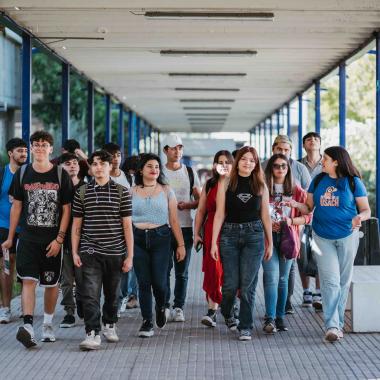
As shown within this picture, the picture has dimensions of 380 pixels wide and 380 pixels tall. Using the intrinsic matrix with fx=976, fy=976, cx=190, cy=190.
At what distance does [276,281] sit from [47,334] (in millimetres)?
2028

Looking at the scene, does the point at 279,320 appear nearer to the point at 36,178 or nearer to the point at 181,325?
the point at 181,325

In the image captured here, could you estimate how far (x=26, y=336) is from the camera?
7.68 meters

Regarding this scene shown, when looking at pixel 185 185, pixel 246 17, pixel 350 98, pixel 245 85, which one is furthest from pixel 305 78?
pixel 350 98

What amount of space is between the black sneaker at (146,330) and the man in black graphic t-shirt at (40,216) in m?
0.90

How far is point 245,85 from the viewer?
21422mm

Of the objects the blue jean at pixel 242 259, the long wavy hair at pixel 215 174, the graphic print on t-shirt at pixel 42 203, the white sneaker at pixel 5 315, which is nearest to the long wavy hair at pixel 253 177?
the blue jean at pixel 242 259

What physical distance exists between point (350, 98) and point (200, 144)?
11.3 meters

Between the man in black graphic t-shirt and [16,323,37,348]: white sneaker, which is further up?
the man in black graphic t-shirt

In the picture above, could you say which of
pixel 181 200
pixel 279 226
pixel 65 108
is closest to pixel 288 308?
pixel 279 226

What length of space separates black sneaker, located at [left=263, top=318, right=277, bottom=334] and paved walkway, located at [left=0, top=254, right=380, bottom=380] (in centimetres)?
9

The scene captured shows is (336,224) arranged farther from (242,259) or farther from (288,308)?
(288,308)

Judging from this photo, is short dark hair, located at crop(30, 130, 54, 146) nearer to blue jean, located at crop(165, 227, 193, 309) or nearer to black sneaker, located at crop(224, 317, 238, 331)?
blue jean, located at crop(165, 227, 193, 309)

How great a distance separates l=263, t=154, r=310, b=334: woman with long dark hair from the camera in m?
8.52

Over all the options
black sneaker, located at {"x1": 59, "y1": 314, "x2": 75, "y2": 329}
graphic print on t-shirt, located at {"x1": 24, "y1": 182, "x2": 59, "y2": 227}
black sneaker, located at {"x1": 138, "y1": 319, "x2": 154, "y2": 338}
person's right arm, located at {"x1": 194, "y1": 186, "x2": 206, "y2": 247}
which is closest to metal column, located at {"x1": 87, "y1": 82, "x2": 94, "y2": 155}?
black sneaker, located at {"x1": 59, "y1": 314, "x2": 75, "y2": 329}
